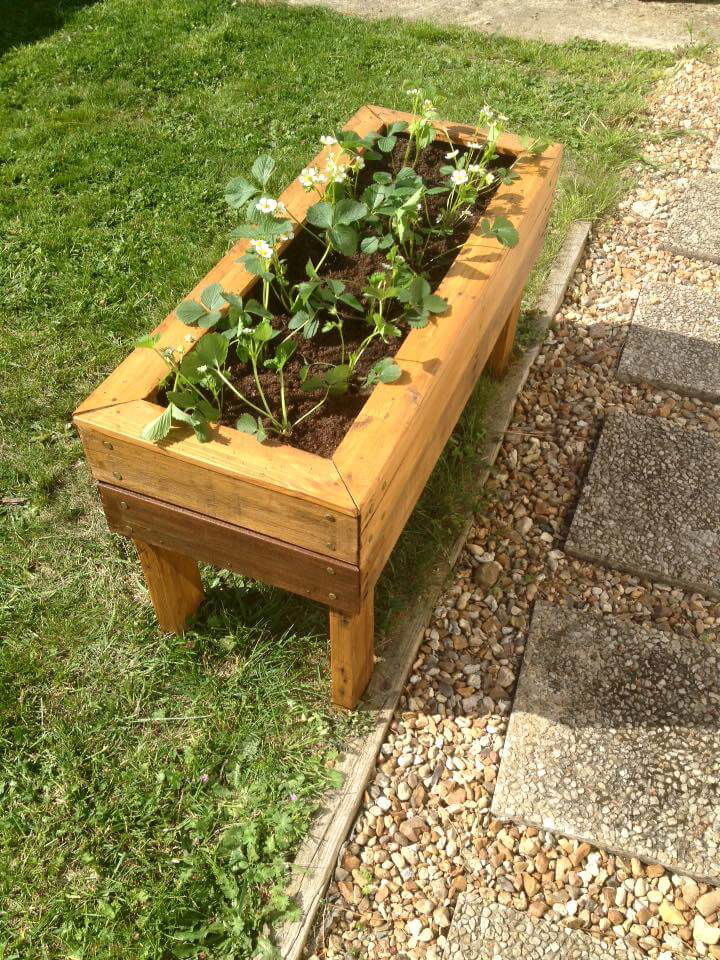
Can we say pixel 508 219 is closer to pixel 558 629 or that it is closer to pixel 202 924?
pixel 558 629

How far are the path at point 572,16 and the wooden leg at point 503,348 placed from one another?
328cm

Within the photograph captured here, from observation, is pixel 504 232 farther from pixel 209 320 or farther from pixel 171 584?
pixel 171 584

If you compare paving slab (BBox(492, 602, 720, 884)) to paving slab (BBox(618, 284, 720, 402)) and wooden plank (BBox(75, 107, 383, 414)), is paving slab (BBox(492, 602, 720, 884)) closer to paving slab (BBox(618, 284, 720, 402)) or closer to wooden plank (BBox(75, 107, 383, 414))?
paving slab (BBox(618, 284, 720, 402))

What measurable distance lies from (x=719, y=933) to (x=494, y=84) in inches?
176

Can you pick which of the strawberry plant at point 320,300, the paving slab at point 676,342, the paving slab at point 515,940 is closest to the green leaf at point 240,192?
the strawberry plant at point 320,300

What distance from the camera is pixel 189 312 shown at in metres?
2.13

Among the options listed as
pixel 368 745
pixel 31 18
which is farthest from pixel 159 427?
pixel 31 18

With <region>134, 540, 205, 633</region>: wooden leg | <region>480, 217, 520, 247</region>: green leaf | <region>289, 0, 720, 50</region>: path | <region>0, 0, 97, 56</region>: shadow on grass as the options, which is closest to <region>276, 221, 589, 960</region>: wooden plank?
<region>134, 540, 205, 633</region>: wooden leg

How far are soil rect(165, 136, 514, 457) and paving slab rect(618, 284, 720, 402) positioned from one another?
37.0 inches

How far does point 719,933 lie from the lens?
1.96 meters

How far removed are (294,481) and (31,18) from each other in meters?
5.34

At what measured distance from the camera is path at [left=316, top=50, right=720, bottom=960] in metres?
1.99

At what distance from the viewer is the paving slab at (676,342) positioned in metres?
3.27

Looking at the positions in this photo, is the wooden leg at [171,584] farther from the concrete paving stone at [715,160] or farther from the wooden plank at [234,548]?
the concrete paving stone at [715,160]
